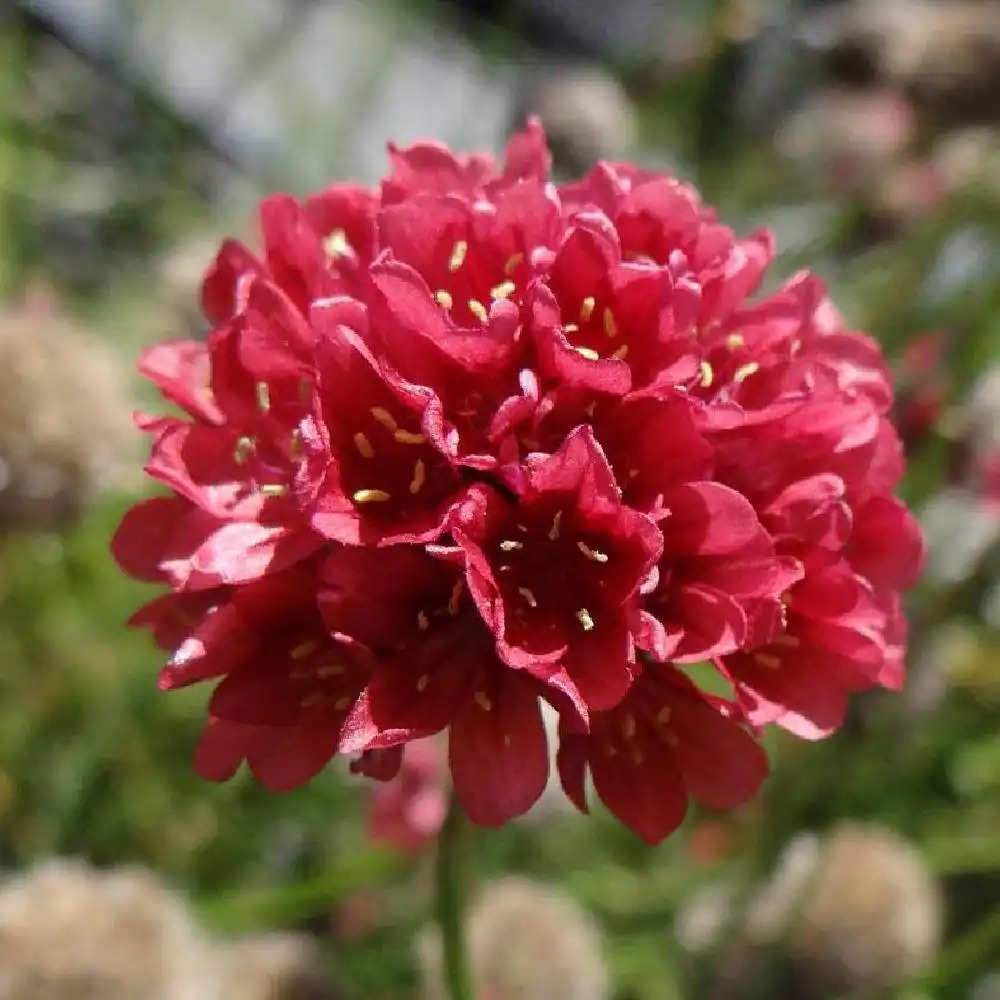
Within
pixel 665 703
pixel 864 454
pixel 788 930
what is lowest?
pixel 788 930

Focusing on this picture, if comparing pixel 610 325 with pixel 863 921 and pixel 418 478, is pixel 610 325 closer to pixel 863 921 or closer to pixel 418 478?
pixel 418 478

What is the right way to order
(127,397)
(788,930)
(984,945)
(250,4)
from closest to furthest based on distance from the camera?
(984,945), (788,930), (127,397), (250,4)

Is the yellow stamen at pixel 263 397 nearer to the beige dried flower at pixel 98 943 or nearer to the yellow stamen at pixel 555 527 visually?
the yellow stamen at pixel 555 527

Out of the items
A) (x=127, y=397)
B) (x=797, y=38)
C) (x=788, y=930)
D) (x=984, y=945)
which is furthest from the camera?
(x=797, y=38)

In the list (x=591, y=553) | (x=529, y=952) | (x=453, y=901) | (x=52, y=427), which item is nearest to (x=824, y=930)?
(x=529, y=952)

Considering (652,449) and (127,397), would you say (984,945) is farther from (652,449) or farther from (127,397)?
(127,397)

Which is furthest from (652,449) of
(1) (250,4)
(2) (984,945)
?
(1) (250,4)

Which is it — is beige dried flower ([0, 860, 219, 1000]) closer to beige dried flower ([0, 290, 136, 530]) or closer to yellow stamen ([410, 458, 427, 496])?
beige dried flower ([0, 290, 136, 530])

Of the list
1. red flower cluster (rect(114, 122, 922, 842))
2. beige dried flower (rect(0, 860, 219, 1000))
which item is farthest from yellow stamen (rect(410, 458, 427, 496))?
beige dried flower (rect(0, 860, 219, 1000))
